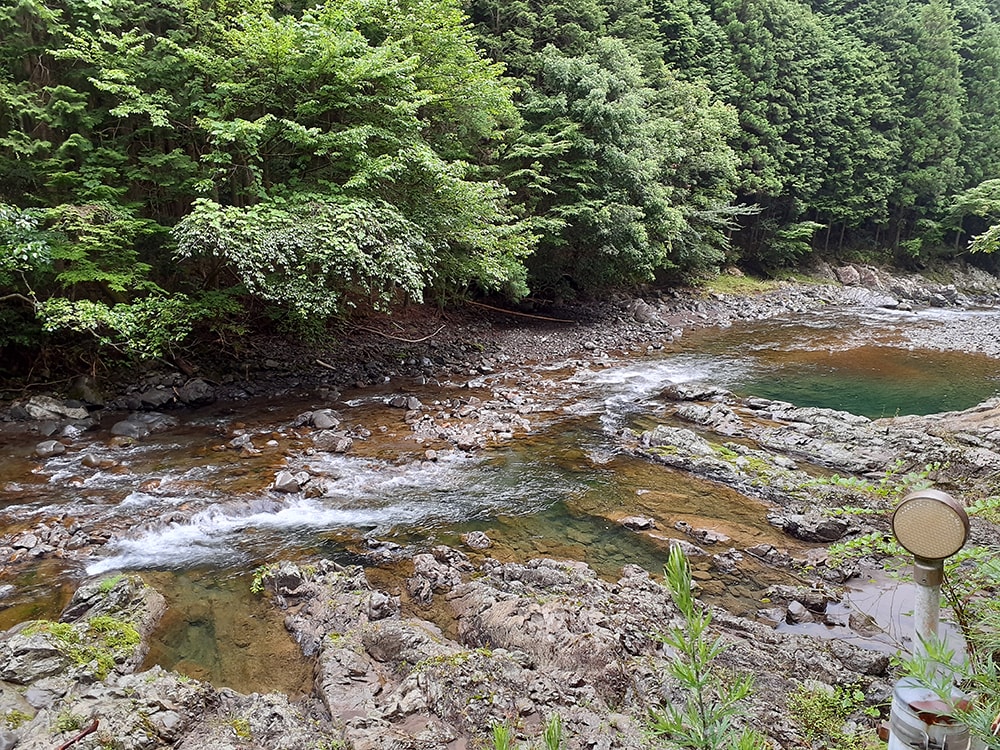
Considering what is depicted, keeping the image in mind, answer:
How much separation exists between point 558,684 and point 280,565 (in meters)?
2.98

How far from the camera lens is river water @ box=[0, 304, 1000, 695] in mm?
4871

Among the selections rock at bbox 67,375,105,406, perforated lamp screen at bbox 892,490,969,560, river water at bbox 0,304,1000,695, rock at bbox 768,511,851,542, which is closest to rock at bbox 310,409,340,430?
river water at bbox 0,304,1000,695

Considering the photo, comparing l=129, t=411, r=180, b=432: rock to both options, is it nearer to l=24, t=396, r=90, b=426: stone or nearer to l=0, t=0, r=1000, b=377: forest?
l=24, t=396, r=90, b=426: stone

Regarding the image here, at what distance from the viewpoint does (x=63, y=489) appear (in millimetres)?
7000

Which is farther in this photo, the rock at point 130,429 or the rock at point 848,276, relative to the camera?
the rock at point 848,276

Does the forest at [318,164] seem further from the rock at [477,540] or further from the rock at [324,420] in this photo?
the rock at [477,540]

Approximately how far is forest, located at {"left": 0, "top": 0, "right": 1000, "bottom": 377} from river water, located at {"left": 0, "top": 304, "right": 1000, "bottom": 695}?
7.05 feet

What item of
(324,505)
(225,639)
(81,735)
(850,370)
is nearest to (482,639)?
(225,639)

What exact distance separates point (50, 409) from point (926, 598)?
448 inches

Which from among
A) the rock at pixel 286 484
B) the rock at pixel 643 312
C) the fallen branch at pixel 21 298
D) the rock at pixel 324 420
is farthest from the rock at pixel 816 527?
→ the rock at pixel 643 312

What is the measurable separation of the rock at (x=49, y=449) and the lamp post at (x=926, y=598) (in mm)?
9838

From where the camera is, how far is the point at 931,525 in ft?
5.94

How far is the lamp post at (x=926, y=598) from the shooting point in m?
1.63

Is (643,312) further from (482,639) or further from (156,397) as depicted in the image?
(482,639)
